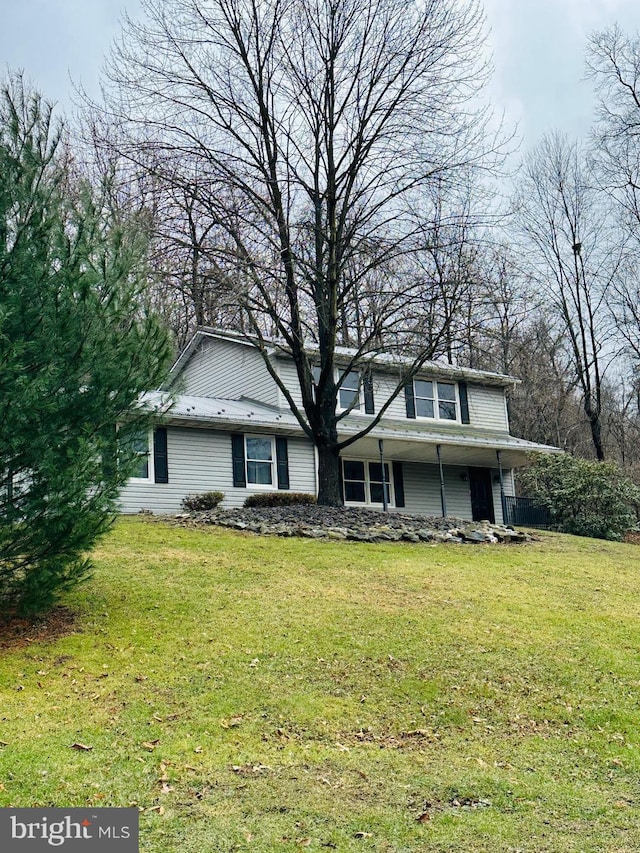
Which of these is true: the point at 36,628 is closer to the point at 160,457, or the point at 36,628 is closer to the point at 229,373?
the point at 160,457

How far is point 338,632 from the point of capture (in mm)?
8734

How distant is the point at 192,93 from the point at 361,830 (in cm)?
1527

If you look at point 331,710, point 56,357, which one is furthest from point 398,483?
point 331,710

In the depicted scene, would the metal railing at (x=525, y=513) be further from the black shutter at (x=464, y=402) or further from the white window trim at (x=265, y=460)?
the white window trim at (x=265, y=460)

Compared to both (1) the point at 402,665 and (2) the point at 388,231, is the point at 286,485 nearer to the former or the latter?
(2) the point at 388,231

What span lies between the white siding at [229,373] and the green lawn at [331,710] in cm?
1076

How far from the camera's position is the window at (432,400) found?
79.6ft

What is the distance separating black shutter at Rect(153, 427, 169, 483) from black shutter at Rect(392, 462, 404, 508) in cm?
808

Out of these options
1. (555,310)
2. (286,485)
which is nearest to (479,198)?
(286,485)

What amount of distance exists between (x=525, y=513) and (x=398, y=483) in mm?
4390

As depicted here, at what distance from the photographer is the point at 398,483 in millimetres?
23875

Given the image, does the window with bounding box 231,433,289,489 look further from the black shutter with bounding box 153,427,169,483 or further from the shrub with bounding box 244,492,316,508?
the black shutter with bounding box 153,427,169,483

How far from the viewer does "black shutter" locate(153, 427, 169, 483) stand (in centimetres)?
1839

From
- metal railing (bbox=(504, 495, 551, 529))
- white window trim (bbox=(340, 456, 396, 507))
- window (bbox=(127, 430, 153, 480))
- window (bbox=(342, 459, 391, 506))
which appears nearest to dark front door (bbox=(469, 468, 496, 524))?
metal railing (bbox=(504, 495, 551, 529))
